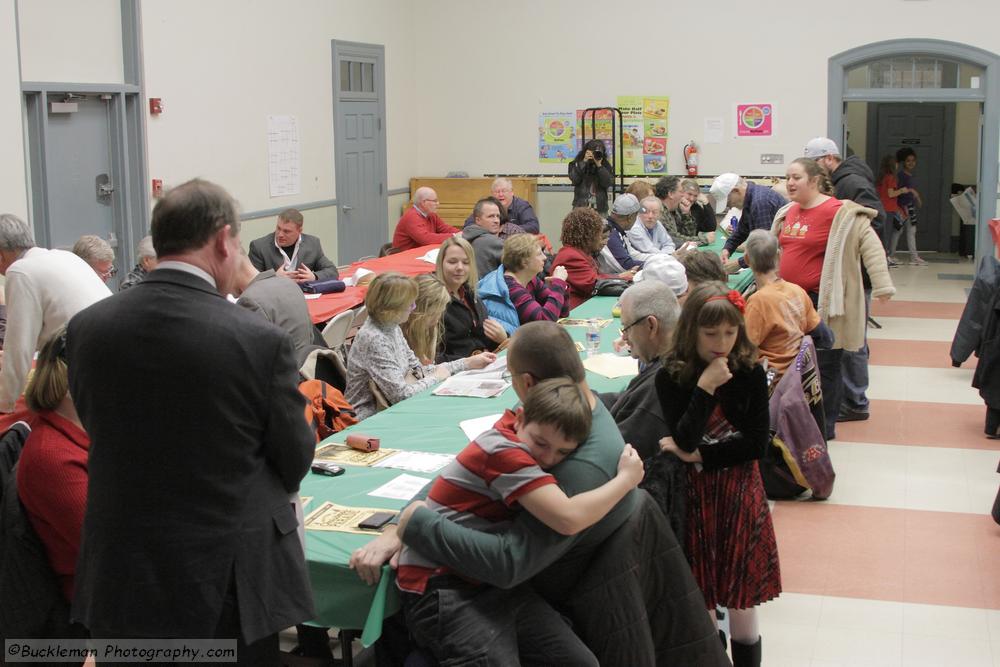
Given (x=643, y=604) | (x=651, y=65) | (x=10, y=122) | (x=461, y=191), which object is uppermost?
(x=651, y=65)

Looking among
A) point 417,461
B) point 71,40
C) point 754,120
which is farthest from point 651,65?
point 417,461

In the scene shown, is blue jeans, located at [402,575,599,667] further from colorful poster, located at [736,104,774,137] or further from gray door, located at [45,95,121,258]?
colorful poster, located at [736,104,774,137]

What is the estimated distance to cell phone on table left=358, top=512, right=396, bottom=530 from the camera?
2994 millimetres

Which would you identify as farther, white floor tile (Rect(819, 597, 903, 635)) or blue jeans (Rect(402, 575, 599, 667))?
white floor tile (Rect(819, 597, 903, 635))

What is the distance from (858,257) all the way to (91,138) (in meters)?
5.56

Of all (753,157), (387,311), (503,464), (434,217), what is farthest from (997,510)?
(753,157)

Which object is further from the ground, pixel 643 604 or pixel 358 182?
→ pixel 358 182

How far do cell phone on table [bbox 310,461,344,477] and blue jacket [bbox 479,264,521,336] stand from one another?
2.44 metres

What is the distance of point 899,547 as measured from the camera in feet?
16.4

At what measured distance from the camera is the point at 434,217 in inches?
401

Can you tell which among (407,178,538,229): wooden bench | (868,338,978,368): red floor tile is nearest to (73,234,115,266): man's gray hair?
(868,338,978,368): red floor tile

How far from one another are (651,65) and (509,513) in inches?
441

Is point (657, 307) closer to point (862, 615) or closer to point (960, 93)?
point (862, 615)

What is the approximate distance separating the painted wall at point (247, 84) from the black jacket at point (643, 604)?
7.02 m
